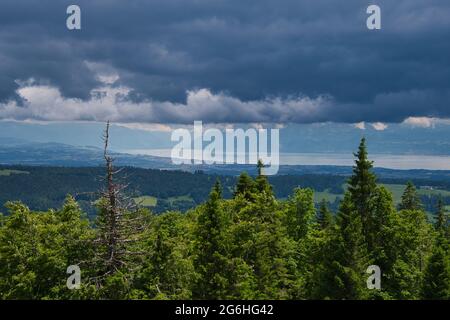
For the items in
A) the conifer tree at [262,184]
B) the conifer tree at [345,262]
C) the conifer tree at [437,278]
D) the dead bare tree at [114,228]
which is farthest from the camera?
the conifer tree at [262,184]

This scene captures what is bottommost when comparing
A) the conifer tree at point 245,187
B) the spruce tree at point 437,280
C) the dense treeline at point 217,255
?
the spruce tree at point 437,280

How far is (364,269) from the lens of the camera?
41312mm

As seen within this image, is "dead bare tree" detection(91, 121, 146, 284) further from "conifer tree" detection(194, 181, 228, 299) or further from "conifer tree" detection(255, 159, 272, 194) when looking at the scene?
"conifer tree" detection(255, 159, 272, 194)

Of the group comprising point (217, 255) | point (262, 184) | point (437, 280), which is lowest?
point (437, 280)

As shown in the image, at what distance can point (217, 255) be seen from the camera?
127 ft

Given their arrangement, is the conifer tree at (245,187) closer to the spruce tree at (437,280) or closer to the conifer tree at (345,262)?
the conifer tree at (345,262)

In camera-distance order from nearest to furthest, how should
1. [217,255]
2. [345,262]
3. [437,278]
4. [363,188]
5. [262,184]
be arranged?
[217,255] → [345,262] → [437,278] → [363,188] → [262,184]

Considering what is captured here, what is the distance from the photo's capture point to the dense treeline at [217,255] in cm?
3844

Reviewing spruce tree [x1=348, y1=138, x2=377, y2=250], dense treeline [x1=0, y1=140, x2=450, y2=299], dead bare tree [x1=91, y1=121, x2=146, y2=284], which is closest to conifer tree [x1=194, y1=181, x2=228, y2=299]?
dense treeline [x1=0, y1=140, x2=450, y2=299]

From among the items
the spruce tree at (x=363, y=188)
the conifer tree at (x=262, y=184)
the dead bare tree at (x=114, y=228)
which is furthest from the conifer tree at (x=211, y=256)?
the conifer tree at (x=262, y=184)

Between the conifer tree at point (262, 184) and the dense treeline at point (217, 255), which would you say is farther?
the conifer tree at point (262, 184)

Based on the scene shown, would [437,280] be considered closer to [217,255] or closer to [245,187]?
[217,255]

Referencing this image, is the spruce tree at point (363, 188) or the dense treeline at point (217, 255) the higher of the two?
the spruce tree at point (363, 188)

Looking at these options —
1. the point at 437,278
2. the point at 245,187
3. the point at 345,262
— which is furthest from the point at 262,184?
the point at 437,278
